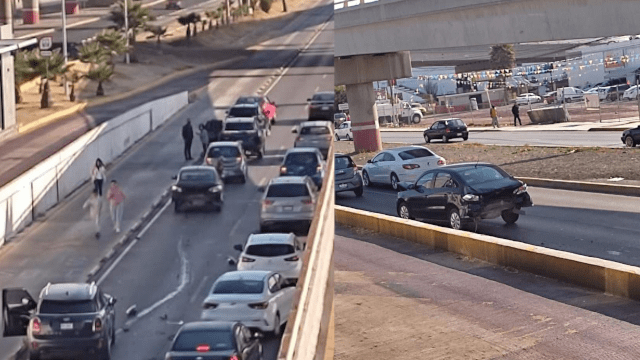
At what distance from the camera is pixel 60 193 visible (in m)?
3.36

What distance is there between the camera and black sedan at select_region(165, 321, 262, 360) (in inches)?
121

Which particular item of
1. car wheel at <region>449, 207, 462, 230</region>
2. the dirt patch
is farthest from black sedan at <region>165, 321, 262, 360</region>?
the dirt patch

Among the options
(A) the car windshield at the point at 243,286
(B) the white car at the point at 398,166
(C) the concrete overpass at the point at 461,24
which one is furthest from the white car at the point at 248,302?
(C) the concrete overpass at the point at 461,24

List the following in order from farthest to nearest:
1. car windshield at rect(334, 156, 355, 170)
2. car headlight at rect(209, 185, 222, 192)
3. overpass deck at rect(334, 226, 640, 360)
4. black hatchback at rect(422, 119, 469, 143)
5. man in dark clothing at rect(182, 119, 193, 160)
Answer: black hatchback at rect(422, 119, 469, 143), car windshield at rect(334, 156, 355, 170), overpass deck at rect(334, 226, 640, 360), man in dark clothing at rect(182, 119, 193, 160), car headlight at rect(209, 185, 222, 192)

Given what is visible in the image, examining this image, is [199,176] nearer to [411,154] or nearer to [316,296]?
[316,296]

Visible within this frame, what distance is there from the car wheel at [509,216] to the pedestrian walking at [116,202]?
17.7 m

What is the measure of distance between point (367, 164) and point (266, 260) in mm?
20972

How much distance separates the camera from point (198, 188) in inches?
140

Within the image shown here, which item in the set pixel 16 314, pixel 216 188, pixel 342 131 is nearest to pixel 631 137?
pixel 342 131

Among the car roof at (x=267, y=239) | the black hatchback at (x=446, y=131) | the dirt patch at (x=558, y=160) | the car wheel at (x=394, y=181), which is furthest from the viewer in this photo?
the black hatchback at (x=446, y=131)

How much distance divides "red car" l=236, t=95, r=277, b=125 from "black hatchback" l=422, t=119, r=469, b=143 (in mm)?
33633

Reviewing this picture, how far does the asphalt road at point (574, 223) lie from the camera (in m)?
20.5

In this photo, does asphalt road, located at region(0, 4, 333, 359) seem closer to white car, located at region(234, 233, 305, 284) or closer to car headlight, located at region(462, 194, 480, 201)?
white car, located at region(234, 233, 305, 284)

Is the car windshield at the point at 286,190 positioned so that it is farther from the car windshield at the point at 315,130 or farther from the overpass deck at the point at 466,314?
the overpass deck at the point at 466,314
